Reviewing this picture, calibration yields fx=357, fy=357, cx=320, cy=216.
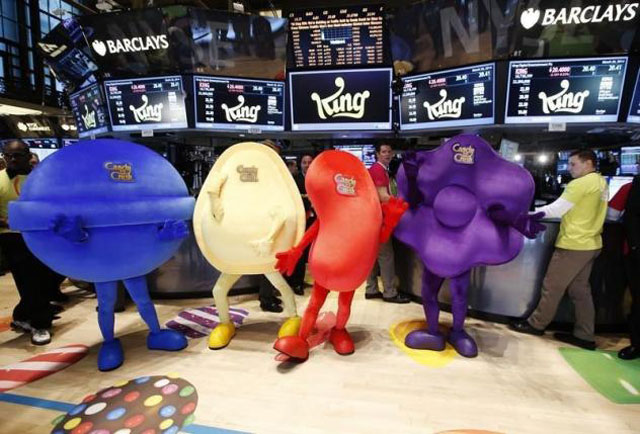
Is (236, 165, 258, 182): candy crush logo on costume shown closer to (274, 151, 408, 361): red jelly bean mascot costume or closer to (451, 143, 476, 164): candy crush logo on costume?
(274, 151, 408, 361): red jelly bean mascot costume

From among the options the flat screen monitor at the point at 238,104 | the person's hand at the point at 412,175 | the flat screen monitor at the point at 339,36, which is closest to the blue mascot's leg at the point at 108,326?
the person's hand at the point at 412,175

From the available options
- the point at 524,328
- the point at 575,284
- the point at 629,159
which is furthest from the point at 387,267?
the point at 629,159

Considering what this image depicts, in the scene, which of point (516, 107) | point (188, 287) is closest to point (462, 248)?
point (516, 107)

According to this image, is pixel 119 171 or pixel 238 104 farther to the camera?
pixel 238 104

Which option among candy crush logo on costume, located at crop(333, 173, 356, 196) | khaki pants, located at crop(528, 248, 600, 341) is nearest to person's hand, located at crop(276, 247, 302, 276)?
candy crush logo on costume, located at crop(333, 173, 356, 196)

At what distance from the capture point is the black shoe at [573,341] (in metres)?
2.71

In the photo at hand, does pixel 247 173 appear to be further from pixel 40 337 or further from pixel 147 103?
pixel 147 103

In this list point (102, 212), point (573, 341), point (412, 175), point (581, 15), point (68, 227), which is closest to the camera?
point (68, 227)

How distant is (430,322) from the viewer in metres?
2.69

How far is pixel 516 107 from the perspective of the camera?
353 centimetres

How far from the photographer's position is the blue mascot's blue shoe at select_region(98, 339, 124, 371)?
239cm

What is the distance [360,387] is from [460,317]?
0.95m

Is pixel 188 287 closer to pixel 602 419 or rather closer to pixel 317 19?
pixel 317 19

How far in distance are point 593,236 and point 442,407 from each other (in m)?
1.77
